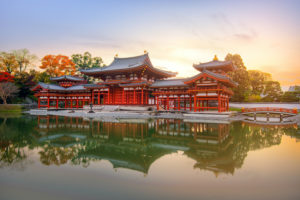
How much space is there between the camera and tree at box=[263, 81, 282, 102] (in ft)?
122

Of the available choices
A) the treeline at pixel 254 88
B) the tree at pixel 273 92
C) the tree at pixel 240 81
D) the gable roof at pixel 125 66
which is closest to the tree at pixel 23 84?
the gable roof at pixel 125 66

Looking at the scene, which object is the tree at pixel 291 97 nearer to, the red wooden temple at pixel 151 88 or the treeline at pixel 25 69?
the red wooden temple at pixel 151 88

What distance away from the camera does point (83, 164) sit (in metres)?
6.90

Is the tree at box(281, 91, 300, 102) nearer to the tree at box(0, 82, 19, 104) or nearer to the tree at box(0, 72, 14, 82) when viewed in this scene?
the tree at box(0, 82, 19, 104)

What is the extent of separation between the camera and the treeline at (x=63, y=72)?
128 ft

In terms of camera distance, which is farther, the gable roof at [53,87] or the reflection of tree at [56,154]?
the gable roof at [53,87]

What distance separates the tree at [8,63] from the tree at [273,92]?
63060 mm

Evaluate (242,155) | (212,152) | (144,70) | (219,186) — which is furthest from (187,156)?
(144,70)

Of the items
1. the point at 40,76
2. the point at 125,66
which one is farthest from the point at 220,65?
the point at 40,76

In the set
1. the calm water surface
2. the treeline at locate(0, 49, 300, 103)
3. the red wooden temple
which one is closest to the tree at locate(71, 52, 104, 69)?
the treeline at locate(0, 49, 300, 103)

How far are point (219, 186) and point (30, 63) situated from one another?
211 feet

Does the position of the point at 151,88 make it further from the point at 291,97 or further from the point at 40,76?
the point at 40,76

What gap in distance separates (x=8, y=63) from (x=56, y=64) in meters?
11.7

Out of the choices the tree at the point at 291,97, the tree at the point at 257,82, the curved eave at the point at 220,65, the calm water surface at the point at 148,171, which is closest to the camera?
the calm water surface at the point at 148,171
